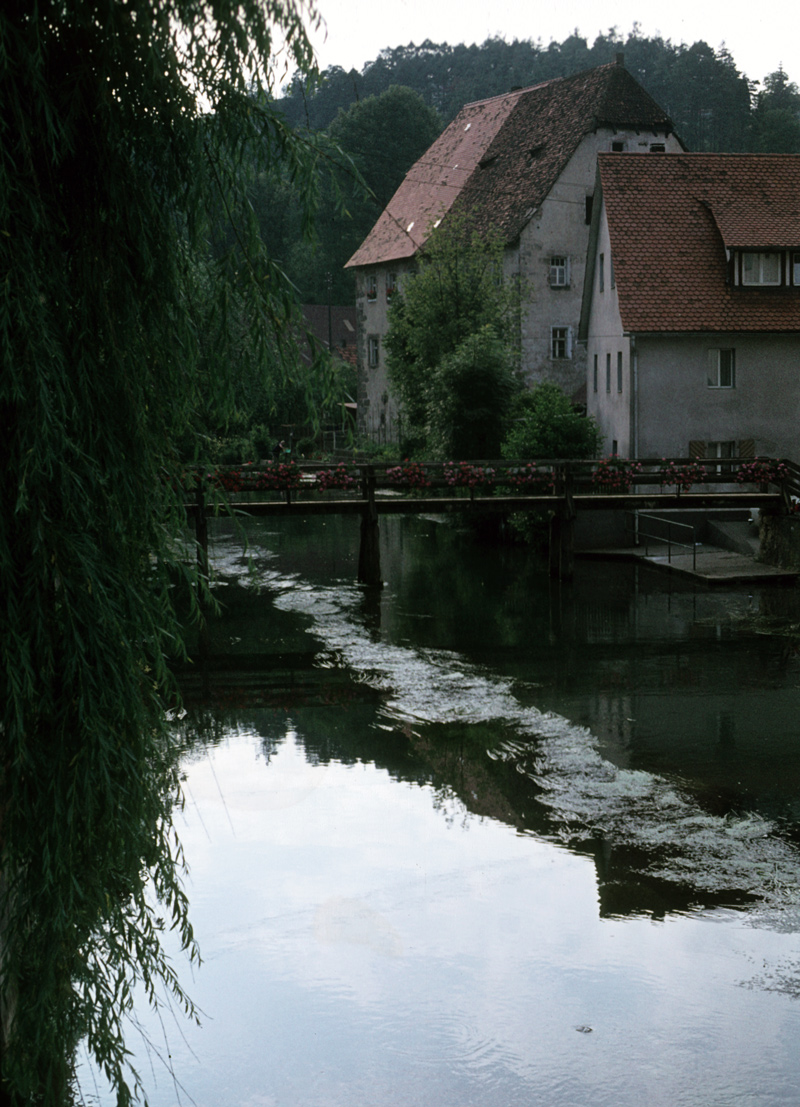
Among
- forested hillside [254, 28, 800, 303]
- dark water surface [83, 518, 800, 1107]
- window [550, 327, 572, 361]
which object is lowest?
dark water surface [83, 518, 800, 1107]

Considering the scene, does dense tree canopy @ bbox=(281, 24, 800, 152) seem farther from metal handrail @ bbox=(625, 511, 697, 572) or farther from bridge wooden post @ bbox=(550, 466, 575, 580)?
bridge wooden post @ bbox=(550, 466, 575, 580)

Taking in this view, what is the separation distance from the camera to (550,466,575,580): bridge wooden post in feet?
86.8

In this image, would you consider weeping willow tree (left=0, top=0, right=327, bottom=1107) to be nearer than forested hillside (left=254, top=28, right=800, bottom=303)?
Yes

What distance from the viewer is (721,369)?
3444 cm

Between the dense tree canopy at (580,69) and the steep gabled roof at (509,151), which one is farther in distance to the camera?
the dense tree canopy at (580,69)

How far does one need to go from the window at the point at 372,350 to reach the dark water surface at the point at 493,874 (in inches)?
1621

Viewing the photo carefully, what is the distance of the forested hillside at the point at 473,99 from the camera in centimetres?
7338

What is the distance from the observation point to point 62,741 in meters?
5.33

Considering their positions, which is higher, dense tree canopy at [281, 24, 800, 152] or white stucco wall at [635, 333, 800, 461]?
dense tree canopy at [281, 24, 800, 152]

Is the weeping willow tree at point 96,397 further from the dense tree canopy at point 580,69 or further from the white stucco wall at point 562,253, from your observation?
the dense tree canopy at point 580,69

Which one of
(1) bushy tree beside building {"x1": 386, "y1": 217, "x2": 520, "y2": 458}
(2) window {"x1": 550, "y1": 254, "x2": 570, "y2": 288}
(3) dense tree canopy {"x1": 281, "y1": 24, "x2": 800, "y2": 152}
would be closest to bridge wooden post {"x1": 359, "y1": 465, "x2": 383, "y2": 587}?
(1) bushy tree beside building {"x1": 386, "y1": 217, "x2": 520, "y2": 458}

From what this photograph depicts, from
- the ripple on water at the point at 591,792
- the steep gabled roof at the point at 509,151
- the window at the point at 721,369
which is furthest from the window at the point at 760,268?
the ripple on water at the point at 591,792

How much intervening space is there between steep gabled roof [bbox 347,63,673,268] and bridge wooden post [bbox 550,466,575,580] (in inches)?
619

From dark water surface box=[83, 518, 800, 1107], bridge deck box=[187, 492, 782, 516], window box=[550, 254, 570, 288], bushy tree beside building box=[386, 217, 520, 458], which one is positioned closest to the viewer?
dark water surface box=[83, 518, 800, 1107]
